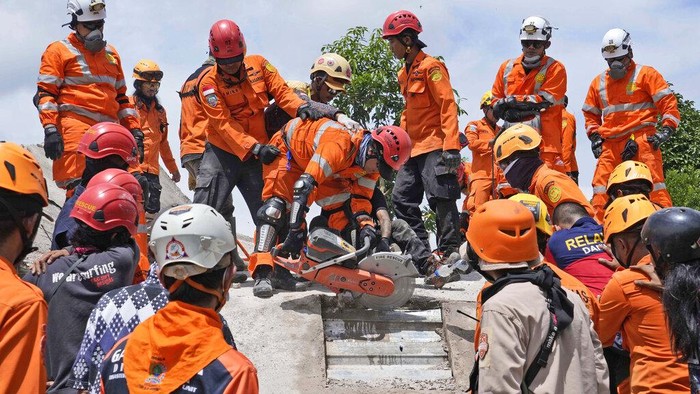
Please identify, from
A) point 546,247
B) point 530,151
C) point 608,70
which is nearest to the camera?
point 546,247

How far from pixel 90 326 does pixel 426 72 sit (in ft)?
19.0

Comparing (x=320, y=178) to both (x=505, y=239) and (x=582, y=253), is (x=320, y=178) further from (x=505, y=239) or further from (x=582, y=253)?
(x=505, y=239)

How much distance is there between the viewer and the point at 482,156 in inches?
416

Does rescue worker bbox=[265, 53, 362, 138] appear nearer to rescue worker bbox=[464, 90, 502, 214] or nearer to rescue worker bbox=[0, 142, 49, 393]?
rescue worker bbox=[464, 90, 502, 214]

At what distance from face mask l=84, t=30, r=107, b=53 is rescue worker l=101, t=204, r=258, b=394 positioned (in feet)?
18.9

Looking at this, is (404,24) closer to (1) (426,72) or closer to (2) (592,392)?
(1) (426,72)

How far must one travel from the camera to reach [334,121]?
26.4 ft

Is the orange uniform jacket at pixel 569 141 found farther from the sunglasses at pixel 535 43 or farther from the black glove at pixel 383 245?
the black glove at pixel 383 245

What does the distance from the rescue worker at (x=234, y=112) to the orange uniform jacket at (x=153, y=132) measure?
272 cm

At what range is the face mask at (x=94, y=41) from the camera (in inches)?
336

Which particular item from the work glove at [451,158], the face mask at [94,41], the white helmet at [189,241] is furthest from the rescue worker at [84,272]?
the work glove at [451,158]

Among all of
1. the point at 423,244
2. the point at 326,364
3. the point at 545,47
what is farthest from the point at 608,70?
the point at 326,364

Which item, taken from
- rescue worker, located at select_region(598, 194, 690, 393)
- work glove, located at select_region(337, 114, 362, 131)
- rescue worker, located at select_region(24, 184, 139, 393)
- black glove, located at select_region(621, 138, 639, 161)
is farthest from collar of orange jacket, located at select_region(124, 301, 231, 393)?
black glove, located at select_region(621, 138, 639, 161)

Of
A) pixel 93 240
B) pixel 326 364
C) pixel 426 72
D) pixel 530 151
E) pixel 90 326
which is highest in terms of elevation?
pixel 426 72
